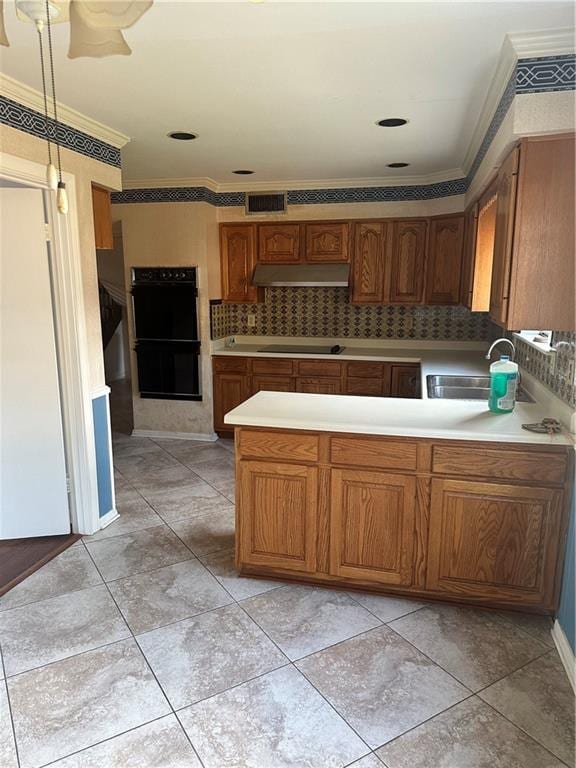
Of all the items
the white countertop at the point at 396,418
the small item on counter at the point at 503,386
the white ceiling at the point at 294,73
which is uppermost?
the white ceiling at the point at 294,73

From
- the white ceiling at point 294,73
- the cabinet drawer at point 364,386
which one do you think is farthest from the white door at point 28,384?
the cabinet drawer at point 364,386

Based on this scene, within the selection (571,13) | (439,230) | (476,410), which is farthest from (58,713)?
(439,230)

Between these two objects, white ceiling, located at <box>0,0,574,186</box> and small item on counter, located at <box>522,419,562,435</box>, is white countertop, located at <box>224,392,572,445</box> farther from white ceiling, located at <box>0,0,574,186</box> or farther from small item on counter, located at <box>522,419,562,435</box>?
white ceiling, located at <box>0,0,574,186</box>

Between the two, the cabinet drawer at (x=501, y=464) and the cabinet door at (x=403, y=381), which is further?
the cabinet door at (x=403, y=381)

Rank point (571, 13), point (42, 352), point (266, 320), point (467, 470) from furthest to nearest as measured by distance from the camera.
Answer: point (266, 320), point (42, 352), point (467, 470), point (571, 13)

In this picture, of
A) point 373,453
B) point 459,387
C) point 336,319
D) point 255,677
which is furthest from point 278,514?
point 336,319

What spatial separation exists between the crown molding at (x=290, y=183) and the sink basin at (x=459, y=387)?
1885 mm

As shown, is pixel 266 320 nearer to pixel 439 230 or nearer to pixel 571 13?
pixel 439 230

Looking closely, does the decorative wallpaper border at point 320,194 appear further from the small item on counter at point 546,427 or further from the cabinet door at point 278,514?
the cabinet door at point 278,514

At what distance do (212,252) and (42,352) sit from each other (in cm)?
234

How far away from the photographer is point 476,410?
97.7 inches

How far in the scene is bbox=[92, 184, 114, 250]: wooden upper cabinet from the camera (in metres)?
3.13

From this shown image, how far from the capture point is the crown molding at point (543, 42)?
1.86 meters

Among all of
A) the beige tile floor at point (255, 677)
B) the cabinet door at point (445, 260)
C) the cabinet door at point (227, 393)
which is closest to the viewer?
the beige tile floor at point (255, 677)
